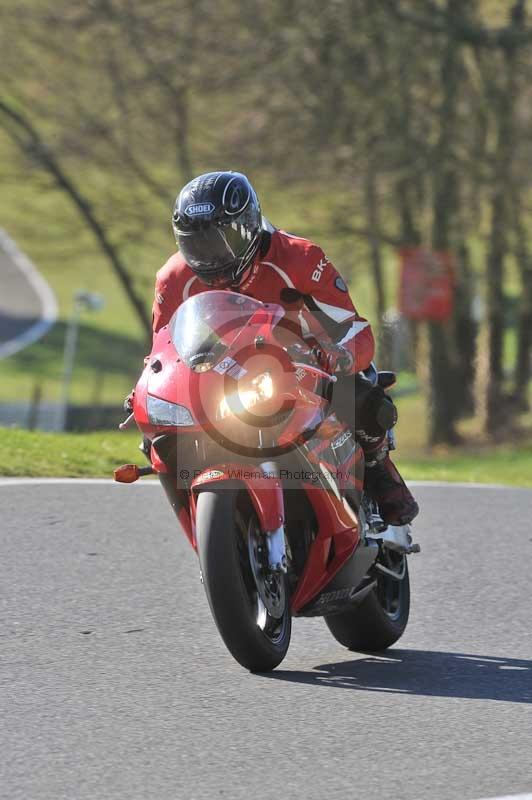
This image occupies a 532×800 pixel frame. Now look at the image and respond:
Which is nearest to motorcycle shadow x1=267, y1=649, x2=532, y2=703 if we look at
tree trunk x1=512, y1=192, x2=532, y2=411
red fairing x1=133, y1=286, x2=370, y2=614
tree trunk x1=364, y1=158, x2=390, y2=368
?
red fairing x1=133, y1=286, x2=370, y2=614

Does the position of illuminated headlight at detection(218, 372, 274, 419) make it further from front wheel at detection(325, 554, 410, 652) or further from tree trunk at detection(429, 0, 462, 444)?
tree trunk at detection(429, 0, 462, 444)

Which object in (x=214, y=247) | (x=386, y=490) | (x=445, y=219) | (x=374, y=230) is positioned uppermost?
(x=445, y=219)

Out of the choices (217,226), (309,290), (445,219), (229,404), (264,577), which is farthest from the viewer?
(445,219)

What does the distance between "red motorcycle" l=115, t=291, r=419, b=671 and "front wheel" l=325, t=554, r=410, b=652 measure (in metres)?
0.40

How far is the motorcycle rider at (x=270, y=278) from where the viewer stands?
Answer: 5.55 m

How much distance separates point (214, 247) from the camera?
218 inches

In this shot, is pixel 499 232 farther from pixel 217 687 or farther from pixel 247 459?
pixel 217 687

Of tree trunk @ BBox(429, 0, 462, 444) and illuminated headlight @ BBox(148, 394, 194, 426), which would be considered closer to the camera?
illuminated headlight @ BBox(148, 394, 194, 426)

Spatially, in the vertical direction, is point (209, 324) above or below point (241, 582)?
above

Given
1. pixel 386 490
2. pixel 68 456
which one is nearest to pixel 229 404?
pixel 386 490

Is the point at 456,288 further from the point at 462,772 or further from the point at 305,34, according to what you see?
the point at 462,772

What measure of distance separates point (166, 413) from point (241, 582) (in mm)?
623

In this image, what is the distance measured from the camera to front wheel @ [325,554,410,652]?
19.7 feet

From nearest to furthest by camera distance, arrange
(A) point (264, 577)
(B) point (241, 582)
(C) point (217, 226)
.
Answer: (B) point (241, 582) → (A) point (264, 577) → (C) point (217, 226)
